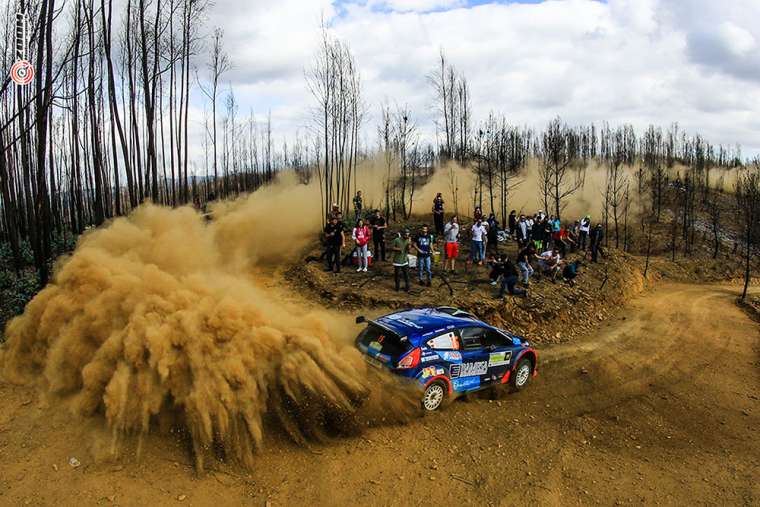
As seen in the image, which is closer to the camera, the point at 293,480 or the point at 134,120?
the point at 293,480

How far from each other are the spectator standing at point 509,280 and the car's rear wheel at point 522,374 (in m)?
4.17

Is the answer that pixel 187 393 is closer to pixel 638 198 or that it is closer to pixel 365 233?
pixel 365 233

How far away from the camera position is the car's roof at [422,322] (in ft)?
28.7

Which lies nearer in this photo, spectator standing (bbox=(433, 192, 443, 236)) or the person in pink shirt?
the person in pink shirt

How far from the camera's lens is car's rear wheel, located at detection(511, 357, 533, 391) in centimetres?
1024

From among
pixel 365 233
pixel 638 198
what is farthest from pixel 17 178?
pixel 638 198

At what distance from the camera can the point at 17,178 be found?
24.0 m

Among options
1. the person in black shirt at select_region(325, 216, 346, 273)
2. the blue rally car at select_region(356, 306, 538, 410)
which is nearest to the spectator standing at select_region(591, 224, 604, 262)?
the person in black shirt at select_region(325, 216, 346, 273)

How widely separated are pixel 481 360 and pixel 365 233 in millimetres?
7885

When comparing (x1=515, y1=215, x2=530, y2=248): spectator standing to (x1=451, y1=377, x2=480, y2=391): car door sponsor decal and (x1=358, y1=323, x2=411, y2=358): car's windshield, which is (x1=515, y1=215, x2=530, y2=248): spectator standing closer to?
(x1=451, y1=377, x2=480, y2=391): car door sponsor decal

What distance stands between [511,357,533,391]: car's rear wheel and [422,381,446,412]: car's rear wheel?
207 centimetres

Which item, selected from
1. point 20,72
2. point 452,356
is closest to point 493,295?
point 452,356

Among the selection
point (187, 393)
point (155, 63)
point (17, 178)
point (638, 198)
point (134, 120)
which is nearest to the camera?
point (187, 393)

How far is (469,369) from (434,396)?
957mm
